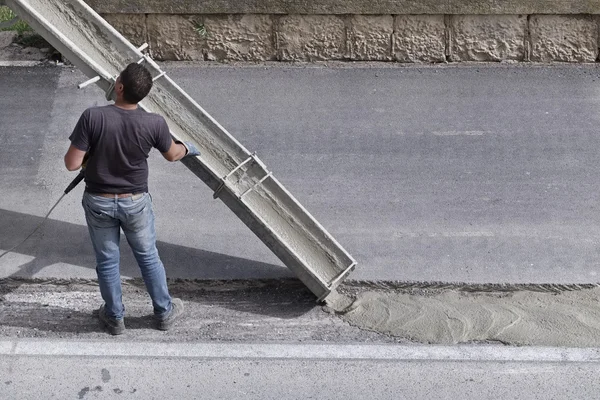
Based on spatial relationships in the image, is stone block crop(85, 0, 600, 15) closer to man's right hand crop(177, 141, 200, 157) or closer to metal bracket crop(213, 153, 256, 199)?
metal bracket crop(213, 153, 256, 199)

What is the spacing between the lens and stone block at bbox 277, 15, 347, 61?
8.93 m

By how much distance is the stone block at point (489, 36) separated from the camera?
29.3 feet

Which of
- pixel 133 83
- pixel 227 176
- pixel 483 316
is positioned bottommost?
pixel 483 316

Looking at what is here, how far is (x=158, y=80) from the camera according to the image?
22.0ft

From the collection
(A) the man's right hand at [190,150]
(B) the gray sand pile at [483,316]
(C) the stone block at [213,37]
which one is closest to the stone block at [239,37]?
(C) the stone block at [213,37]

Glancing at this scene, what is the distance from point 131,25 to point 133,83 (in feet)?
11.9

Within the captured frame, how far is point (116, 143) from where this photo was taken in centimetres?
557

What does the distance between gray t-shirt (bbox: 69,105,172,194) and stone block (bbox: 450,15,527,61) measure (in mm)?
4120

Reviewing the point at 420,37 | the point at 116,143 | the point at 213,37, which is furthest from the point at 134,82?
the point at 420,37

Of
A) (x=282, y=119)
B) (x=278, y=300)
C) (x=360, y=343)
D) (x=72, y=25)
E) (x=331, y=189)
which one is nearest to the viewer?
(x=360, y=343)

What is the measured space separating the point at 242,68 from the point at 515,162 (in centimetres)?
275

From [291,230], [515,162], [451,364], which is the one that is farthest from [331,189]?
[451,364]

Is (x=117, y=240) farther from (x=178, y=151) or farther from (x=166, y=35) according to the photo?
(x=166, y=35)

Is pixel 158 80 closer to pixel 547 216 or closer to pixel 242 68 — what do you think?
pixel 242 68
